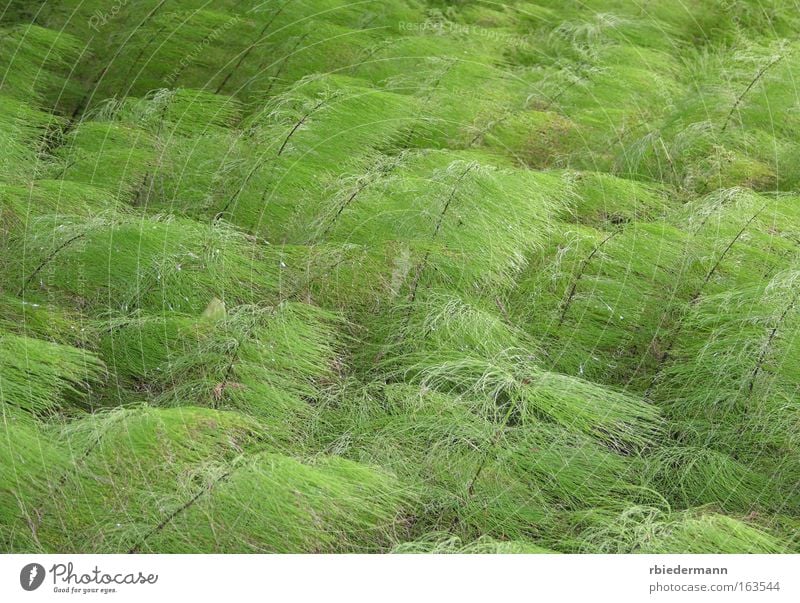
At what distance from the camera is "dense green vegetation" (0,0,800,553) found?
2.21 meters

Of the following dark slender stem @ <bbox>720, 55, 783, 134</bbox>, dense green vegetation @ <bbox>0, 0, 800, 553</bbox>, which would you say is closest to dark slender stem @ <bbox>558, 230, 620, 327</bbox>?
dense green vegetation @ <bbox>0, 0, 800, 553</bbox>

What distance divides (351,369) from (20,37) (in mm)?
2098

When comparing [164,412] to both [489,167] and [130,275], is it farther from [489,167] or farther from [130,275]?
[489,167]

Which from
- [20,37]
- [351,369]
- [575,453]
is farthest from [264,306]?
[20,37]
